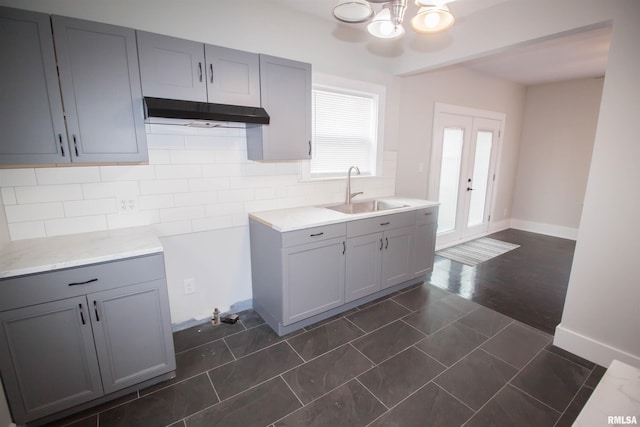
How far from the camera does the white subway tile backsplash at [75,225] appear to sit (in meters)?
1.97

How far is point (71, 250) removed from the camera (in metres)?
1.71

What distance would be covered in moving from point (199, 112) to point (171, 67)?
388 mm

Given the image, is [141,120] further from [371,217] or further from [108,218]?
[371,217]

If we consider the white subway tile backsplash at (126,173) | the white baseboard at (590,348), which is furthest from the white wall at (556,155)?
the white subway tile backsplash at (126,173)

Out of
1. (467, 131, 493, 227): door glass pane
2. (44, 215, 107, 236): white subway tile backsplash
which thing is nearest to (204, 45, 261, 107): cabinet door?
(44, 215, 107, 236): white subway tile backsplash

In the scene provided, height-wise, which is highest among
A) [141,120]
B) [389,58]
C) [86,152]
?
[389,58]

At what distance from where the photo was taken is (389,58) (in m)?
3.42

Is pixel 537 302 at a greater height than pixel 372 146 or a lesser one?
lesser

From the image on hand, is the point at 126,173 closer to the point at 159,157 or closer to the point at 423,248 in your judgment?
the point at 159,157

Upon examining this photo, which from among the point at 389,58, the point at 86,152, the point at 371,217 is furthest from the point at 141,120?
the point at 389,58

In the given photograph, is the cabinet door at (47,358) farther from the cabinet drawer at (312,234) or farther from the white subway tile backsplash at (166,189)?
the cabinet drawer at (312,234)

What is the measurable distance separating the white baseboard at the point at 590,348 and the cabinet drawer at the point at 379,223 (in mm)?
1479

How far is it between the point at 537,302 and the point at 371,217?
2020 millimetres

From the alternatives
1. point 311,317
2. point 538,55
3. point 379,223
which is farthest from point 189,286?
A: point 538,55
